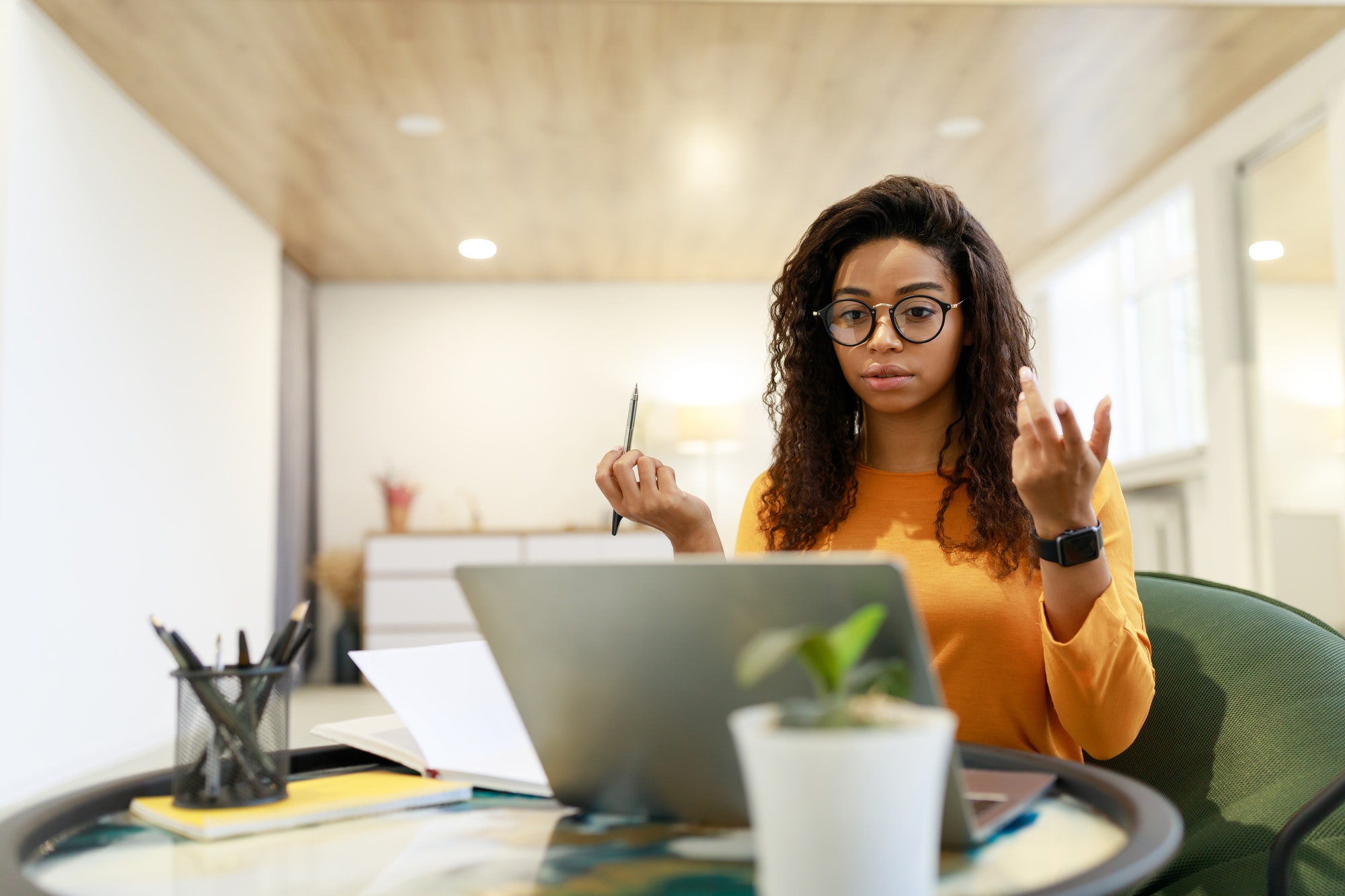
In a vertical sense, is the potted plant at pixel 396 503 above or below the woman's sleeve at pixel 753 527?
above

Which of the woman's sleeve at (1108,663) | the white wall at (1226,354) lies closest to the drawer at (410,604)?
the white wall at (1226,354)

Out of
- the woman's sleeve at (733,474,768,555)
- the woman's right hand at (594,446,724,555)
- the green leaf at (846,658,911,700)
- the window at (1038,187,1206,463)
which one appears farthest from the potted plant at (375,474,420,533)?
the green leaf at (846,658,911,700)

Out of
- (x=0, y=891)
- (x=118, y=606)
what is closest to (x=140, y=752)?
(x=118, y=606)

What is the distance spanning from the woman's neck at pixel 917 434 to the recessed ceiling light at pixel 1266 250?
3866 millimetres

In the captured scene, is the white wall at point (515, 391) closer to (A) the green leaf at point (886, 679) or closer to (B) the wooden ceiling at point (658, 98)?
(B) the wooden ceiling at point (658, 98)

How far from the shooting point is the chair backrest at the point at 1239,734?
1.05 m

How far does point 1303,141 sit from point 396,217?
4.47 m

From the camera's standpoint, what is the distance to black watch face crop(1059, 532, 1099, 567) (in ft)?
3.05

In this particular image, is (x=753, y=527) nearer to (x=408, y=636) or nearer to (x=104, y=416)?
(x=104, y=416)

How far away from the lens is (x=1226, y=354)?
16.0ft

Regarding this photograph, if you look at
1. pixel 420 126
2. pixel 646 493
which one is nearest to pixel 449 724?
pixel 646 493

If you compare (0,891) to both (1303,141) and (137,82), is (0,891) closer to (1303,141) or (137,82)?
(137,82)

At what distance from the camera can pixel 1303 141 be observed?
4.46 meters

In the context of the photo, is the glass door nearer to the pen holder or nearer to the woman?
the woman
